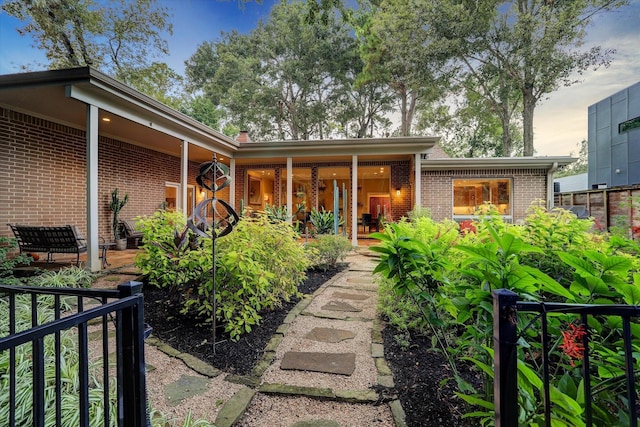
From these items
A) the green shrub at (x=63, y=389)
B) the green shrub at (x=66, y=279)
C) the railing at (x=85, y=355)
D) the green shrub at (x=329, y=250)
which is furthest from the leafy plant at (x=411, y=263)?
the green shrub at (x=66, y=279)

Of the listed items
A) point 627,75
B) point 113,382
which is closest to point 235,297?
point 113,382

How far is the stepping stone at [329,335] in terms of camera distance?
271 centimetres

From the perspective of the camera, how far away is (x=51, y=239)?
467 cm

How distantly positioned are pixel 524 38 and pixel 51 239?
1525 centimetres

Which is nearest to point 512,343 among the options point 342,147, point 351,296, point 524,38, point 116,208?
point 351,296

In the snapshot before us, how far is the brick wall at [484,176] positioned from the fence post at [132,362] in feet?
29.4

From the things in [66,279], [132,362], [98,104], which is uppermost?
[98,104]

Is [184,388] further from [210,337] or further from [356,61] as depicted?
[356,61]

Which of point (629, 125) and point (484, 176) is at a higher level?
point (629, 125)

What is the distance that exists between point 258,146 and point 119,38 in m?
9.23

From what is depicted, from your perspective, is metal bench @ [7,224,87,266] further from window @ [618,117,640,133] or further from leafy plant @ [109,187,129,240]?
window @ [618,117,640,133]

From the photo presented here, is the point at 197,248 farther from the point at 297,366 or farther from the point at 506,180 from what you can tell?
the point at 506,180

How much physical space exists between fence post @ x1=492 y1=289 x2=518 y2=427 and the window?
1646cm

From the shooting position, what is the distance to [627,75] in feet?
38.8
